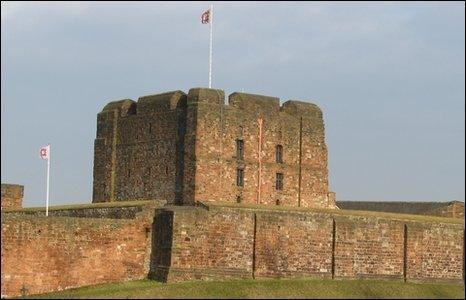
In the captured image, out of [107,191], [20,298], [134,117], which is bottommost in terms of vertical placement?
[20,298]

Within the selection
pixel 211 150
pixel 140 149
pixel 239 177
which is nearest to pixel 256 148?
pixel 239 177

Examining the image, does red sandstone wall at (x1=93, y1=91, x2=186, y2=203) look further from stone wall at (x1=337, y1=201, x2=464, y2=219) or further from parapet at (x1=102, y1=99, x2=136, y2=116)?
stone wall at (x1=337, y1=201, x2=464, y2=219)

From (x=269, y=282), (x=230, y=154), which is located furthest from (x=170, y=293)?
(x=230, y=154)

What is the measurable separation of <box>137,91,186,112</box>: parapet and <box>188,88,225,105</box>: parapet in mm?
989

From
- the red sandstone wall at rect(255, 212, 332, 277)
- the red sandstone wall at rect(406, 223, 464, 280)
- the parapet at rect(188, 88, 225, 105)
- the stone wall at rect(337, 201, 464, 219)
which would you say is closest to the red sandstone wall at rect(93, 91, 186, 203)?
the parapet at rect(188, 88, 225, 105)

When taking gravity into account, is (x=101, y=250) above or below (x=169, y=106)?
below

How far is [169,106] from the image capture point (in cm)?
4591

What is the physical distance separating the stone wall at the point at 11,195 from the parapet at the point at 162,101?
6573 mm

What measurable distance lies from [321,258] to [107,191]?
14.0 m

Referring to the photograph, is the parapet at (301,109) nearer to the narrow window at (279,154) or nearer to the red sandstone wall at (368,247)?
the narrow window at (279,154)

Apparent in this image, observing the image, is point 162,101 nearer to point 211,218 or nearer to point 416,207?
point 211,218

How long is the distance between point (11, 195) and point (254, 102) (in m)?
11.8

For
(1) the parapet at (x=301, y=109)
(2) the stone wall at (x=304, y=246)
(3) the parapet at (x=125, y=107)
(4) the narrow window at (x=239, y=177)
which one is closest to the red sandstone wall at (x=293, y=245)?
(2) the stone wall at (x=304, y=246)

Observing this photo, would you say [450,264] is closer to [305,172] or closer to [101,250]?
[305,172]
